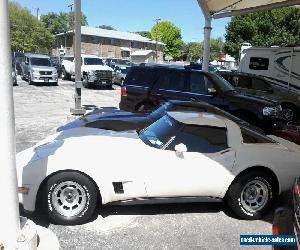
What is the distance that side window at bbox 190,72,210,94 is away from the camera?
9.78m

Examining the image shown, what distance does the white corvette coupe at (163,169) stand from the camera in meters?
4.50

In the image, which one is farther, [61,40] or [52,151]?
[61,40]

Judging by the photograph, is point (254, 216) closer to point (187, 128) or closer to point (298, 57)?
point (187, 128)

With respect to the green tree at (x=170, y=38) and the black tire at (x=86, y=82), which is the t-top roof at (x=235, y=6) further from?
the green tree at (x=170, y=38)

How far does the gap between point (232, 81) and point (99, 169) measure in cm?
1068

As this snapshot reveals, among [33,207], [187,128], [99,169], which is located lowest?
[33,207]

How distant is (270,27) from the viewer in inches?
1419

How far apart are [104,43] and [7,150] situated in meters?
69.7

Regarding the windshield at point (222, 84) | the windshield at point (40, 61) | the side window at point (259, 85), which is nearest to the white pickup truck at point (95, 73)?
the windshield at point (40, 61)

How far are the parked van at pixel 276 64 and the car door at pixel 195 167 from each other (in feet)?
40.8

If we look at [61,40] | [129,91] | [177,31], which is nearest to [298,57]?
[129,91]

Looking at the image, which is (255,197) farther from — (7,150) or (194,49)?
(194,49)

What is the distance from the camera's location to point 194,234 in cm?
462

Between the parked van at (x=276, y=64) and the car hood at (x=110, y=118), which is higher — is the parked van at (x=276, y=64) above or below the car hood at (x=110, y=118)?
above
